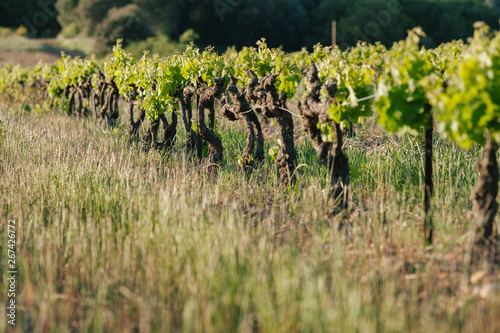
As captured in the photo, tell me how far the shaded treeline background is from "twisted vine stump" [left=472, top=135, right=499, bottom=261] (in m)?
32.5

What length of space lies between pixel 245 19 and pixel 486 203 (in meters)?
35.0

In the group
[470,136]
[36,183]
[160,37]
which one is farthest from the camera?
[160,37]

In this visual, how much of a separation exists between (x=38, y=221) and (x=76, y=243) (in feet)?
2.65

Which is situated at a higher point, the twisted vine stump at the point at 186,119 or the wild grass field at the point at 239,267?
the twisted vine stump at the point at 186,119

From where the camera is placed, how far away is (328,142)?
15.1ft

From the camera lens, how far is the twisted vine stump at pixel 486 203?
317 centimetres

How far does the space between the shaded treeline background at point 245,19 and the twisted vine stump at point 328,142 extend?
3079 cm

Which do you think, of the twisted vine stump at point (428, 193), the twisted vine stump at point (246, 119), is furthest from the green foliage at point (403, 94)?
the twisted vine stump at point (246, 119)

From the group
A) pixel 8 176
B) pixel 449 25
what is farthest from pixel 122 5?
pixel 8 176

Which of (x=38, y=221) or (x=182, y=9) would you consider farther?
(x=182, y=9)

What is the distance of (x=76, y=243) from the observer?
3666mm

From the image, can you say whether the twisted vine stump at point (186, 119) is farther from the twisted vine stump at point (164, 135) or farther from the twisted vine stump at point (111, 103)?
the twisted vine stump at point (111, 103)

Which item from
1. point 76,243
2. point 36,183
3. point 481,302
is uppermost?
point 36,183

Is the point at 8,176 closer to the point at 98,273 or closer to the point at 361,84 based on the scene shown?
the point at 98,273
